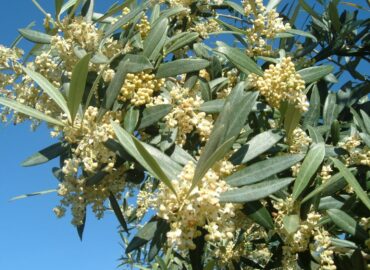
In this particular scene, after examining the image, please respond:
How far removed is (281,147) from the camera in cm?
248

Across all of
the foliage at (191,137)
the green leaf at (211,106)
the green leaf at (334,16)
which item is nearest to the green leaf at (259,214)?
the foliage at (191,137)

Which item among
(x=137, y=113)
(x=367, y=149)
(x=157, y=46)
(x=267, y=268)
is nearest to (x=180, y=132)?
(x=137, y=113)

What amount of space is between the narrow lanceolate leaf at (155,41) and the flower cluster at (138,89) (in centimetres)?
13

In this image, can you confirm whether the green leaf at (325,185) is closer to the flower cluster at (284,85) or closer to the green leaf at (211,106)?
the flower cluster at (284,85)

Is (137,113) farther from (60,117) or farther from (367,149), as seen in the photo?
(367,149)

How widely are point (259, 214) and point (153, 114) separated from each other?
659mm

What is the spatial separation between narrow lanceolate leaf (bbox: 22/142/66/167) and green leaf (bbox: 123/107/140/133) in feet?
1.69

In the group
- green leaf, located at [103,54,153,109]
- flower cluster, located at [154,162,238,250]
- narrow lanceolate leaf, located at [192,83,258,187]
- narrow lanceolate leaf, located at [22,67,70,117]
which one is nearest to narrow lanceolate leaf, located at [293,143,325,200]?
narrow lanceolate leaf, located at [192,83,258,187]

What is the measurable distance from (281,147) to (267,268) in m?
0.96

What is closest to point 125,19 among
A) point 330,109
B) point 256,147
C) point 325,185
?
point 256,147

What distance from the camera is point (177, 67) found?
2.45 meters

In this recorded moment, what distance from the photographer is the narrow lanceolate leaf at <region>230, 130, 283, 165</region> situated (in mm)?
2197

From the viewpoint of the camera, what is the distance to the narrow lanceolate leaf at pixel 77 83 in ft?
6.60

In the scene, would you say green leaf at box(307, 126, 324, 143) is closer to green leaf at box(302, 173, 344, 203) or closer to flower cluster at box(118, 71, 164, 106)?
green leaf at box(302, 173, 344, 203)
